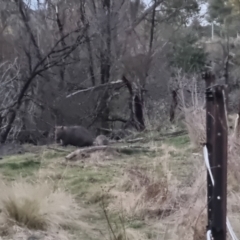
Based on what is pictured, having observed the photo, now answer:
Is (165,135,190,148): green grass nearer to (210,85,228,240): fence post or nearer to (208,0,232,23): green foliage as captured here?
(210,85,228,240): fence post

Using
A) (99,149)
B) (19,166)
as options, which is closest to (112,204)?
(19,166)

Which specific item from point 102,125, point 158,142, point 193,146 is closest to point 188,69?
point 102,125

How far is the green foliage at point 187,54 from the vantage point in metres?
25.2

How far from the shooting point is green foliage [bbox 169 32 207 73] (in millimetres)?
25219

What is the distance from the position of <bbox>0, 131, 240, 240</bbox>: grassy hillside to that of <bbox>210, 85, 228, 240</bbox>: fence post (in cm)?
106

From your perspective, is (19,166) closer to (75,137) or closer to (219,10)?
(75,137)

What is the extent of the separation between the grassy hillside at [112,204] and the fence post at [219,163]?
1.06 m

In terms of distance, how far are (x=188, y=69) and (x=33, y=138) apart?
9692mm

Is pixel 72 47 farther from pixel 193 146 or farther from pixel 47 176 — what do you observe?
pixel 47 176

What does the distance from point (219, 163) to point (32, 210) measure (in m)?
2.63

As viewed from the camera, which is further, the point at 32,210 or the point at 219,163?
the point at 32,210

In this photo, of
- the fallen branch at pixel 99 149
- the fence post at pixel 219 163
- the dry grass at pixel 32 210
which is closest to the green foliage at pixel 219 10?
the fallen branch at pixel 99 149

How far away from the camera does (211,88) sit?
3.65 meters

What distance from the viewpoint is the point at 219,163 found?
3730 millimetres
